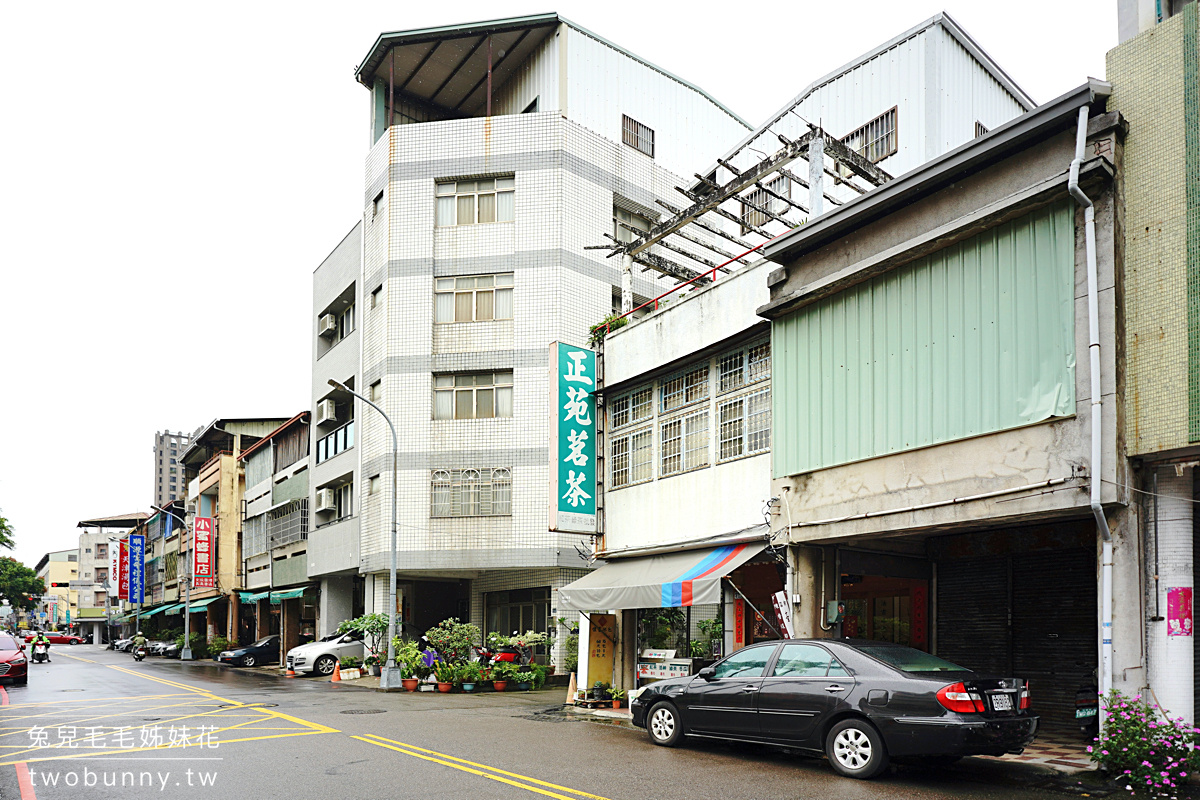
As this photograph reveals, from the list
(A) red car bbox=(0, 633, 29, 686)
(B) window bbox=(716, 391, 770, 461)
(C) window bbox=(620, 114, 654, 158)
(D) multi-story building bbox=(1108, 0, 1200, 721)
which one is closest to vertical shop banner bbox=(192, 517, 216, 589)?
(A) red car bbox=(0, 633, 29, 686)

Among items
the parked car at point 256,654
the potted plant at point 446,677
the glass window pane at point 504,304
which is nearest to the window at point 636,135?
the glass window pane at point 504,304

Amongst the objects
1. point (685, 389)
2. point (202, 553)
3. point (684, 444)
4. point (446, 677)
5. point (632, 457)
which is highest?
point (685, 389)

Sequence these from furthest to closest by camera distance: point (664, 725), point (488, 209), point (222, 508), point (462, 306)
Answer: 1. point (222, 508)
2. point (488, 209)
3. point (462, 306)
4. point (664, 725)

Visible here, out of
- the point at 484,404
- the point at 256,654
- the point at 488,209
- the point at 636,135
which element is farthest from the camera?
the point at 256,654

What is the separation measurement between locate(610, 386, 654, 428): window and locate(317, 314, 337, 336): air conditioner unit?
23.5 m

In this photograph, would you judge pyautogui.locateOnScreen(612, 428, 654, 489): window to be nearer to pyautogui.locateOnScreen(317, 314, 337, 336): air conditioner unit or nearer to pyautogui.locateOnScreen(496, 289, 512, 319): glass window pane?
pyautogui.locateOnScreen(496, 289, 512, 319): glass window pane

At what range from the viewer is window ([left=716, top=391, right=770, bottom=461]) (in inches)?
662

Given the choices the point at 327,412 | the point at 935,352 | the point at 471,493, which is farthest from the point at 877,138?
the point at 327,412

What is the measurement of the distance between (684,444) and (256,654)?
3118cm

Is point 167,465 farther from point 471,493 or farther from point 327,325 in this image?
point 471,493

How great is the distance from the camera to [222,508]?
191 ft

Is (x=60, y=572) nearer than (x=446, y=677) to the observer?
No

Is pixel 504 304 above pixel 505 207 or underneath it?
underneath

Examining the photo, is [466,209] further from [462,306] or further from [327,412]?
[327,412]
